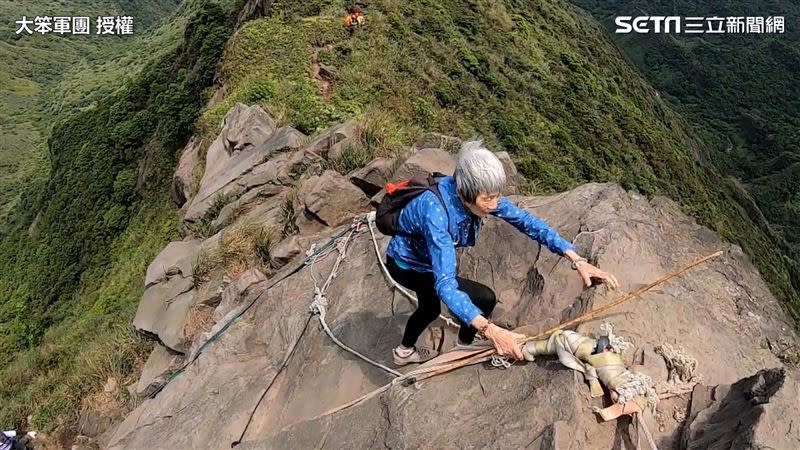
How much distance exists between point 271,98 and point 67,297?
13096 mm

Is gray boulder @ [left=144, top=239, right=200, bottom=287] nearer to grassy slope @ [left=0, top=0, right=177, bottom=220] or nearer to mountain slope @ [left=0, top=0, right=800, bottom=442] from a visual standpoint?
mountain slope @ [left=0, top=0, right=800, bottom=442]

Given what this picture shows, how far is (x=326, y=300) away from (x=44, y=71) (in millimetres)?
152028

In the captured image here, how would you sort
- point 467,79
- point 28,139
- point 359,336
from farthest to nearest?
point 28,139 → point 467,79 → point 359,336

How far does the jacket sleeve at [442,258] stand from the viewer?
4.39m

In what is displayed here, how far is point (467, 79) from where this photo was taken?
25.9 m

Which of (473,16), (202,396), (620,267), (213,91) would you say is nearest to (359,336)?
(202,396)

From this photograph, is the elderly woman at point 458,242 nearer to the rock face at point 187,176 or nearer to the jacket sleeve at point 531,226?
the jacket sleeve at point 531,226

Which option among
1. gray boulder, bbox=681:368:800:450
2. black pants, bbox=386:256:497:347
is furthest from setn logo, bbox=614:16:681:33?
gray boulder, bbox=681:368:800:450

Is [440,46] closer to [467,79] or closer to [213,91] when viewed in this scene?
[467,79]

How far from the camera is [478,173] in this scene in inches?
172

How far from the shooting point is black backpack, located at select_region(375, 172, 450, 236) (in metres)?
4.83

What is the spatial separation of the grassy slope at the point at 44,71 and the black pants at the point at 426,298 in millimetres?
73838

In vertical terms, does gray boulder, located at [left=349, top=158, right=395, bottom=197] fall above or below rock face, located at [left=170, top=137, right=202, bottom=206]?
above

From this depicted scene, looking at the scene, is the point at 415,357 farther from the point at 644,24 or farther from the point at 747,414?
the point at 644,24
